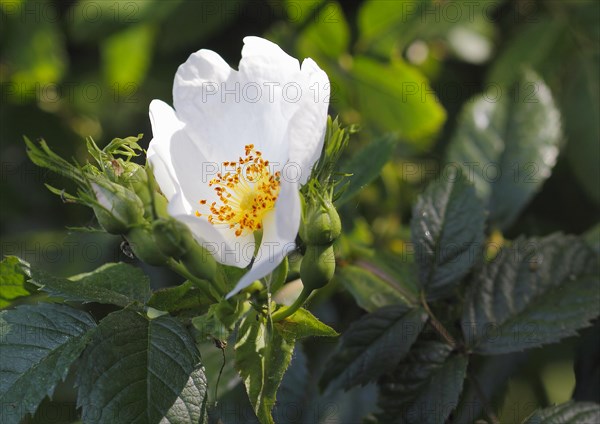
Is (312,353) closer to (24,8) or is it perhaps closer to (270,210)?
(270,210)

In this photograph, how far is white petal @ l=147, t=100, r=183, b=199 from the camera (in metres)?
1.07

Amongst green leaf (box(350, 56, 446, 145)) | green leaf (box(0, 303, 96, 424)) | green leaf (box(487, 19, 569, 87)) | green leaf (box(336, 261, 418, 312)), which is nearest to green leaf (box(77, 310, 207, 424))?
green leaf (box(0, 303, 96, 424))

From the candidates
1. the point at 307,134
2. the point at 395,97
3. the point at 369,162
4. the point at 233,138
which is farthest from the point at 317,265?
the point at 395,97

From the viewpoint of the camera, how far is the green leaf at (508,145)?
5.28 ft

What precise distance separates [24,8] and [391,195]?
117cm

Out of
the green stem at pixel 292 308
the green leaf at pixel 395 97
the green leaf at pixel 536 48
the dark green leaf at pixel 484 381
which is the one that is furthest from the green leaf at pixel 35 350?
the green leaf at pixel 536 48

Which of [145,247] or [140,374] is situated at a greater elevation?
[145,247]

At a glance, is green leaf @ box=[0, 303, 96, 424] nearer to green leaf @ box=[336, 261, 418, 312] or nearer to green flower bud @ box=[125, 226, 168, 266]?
green flower bud @ box=[125, 226, 168, 266]

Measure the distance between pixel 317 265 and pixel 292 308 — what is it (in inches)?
3.1

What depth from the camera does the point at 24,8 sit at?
2191 mm

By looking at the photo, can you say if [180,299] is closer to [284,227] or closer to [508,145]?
[284,227]

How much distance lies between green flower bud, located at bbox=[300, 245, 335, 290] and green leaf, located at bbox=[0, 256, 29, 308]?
421 mm

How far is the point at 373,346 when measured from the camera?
1242mm

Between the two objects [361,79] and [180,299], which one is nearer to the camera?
[180,299]
